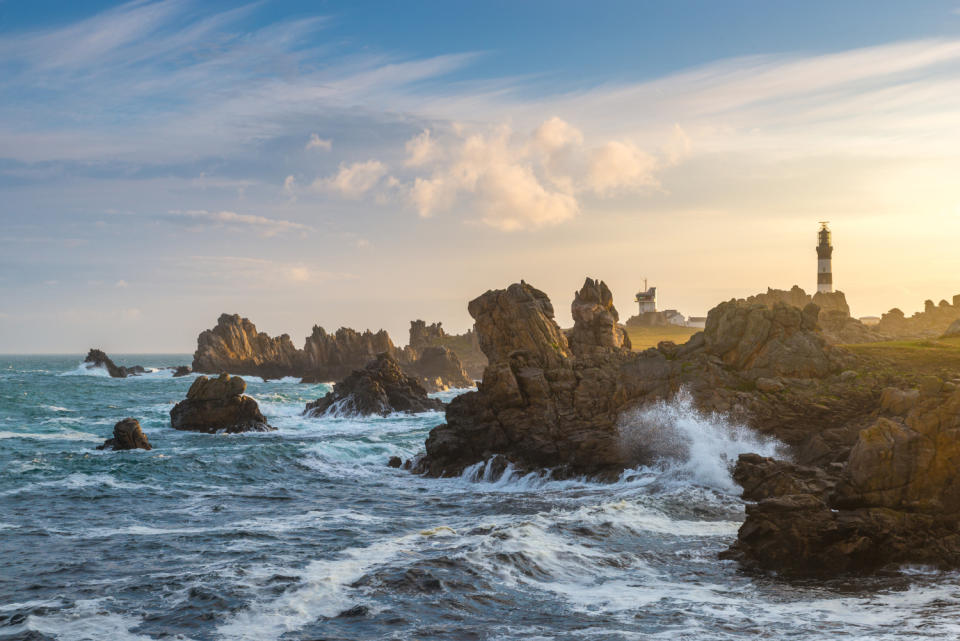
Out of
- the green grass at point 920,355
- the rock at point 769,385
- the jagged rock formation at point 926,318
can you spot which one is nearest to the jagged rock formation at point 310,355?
the jagged rock formation at point 926,318

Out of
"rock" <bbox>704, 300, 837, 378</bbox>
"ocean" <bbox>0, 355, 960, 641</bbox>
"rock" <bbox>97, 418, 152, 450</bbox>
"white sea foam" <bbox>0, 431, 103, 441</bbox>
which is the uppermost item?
"rock" <bbox>704, 300, 837, 378</bbox>

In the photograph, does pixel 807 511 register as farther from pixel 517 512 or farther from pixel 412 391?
pixel 412 391

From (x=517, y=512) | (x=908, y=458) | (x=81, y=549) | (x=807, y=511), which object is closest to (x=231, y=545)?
(x=81, y=549)

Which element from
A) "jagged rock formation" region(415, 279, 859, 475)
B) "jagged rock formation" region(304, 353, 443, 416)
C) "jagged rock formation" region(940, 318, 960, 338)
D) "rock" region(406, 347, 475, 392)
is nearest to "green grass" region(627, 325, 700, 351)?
"rock" region(406, 347, 475, 392)

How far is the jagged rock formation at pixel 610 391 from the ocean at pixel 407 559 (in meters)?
1.49

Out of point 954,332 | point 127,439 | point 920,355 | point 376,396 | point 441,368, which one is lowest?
point 127,439

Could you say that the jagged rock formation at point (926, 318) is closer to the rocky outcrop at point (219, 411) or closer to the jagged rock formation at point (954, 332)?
the jagged rock formation at point (954, 332)

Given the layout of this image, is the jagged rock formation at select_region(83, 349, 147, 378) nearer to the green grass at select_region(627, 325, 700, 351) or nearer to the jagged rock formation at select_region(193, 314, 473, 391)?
the jagged rock formation at select_region(193, 314, 473, 391)

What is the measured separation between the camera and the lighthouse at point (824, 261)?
10619cm

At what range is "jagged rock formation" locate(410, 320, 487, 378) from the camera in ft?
510

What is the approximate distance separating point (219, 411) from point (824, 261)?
8225cm

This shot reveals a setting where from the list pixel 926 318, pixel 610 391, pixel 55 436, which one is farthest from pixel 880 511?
pixel 926 318

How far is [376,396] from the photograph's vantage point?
246ft

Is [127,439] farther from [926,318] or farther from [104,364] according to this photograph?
[104,364]
